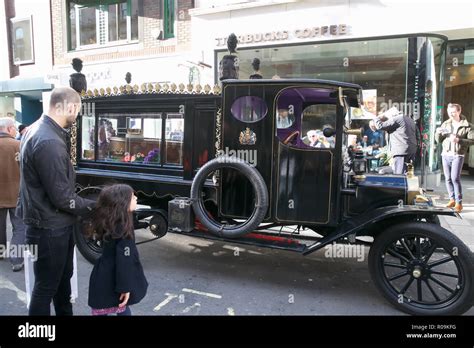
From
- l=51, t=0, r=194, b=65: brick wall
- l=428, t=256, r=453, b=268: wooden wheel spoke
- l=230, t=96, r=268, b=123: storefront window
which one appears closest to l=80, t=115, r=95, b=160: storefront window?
l=230, t=96, r=268, b=123: storefront window

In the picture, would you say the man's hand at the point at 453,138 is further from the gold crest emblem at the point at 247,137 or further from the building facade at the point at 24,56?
the building facade at the point at 24,56

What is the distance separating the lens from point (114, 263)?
2414 millimetres

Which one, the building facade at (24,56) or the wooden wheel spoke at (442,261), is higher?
the building facade at (24,56)

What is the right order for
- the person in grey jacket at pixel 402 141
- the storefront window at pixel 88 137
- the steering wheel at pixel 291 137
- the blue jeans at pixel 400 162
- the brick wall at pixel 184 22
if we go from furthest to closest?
the brick wall at pixel 184 22, the blue jeans at pixel 400 162, the person in grey jacket at pixel 402 141, the storefront window at pixel 88 137, the steering wheel at pixel 291 137

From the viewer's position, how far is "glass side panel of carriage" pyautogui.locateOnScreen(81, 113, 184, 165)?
4395 mm

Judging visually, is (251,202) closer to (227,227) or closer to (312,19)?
(227,227)

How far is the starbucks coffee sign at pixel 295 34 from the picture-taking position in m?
9.07

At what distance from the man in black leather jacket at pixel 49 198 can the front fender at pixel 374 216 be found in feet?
7.10

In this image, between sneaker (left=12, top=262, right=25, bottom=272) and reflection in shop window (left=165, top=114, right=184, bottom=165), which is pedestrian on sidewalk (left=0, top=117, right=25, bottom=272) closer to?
sneaker (left=12, top=262, right=25, bottom=272)

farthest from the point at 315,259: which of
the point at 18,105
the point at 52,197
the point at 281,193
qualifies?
the point at 18,105

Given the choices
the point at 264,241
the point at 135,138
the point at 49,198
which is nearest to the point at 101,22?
the point at 135,138

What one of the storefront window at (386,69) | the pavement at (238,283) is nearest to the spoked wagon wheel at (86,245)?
the pavement at (238,283)

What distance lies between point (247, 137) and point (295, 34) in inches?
260

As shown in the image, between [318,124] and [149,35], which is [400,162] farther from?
[149,35]
